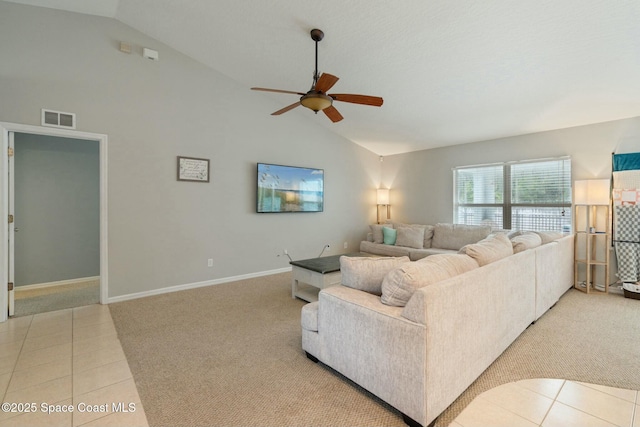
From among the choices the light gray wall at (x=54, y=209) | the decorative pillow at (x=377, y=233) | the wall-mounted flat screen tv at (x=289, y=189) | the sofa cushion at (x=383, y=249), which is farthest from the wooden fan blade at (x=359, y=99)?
the light gray wall at (x=54, y=209)

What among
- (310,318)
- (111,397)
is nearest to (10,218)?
(111,397)

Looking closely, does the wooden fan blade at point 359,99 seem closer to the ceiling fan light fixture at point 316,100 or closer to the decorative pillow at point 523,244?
the ceiling fan light fixture at point 316,100

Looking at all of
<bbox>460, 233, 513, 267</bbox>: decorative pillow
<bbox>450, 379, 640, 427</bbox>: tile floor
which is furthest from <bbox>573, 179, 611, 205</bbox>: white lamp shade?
<bbox>450, 379, 640, 427</bbox>: tile floor

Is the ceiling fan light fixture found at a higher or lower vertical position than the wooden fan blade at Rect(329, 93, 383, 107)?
lower

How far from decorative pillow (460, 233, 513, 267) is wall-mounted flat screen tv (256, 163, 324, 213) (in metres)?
3.41

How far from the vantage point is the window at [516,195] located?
15.1 ft

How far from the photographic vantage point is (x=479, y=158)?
545 cm

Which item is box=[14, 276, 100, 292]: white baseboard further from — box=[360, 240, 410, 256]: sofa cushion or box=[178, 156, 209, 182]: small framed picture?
box=[360, 240, 410, 256]: sofa cushion

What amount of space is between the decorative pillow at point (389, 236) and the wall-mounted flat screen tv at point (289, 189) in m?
1.42

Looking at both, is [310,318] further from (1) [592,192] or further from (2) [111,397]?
(1) [592,192]

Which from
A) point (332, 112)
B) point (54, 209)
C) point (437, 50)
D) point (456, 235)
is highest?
point (437, 50)

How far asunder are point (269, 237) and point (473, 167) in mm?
4137

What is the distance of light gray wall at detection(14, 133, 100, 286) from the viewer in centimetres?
410

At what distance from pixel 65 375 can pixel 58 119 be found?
282 centimetres
